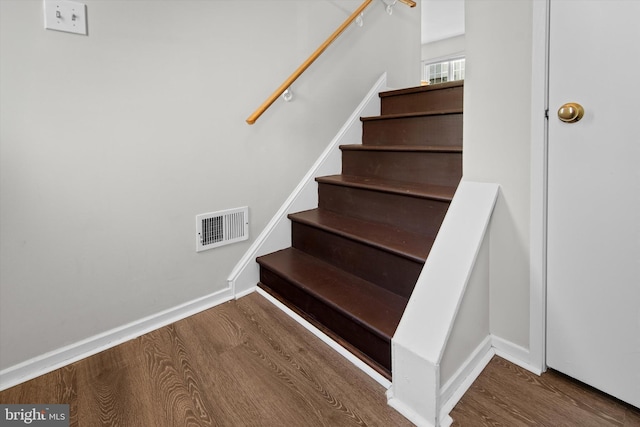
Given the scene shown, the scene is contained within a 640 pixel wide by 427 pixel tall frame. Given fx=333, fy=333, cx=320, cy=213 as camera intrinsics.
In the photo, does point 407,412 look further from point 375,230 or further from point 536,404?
point 375,230

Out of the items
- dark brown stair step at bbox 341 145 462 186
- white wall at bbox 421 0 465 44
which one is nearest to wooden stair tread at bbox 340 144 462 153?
dark brown stair step at bbox 341 145 462 186

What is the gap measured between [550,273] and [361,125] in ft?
5.28

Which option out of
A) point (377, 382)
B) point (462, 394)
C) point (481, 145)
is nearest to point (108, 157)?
point (377, 382)

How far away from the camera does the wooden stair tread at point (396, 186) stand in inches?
59.9

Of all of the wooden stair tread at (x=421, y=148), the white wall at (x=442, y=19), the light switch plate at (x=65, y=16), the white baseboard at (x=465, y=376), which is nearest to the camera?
the white baseboard at (x=465, y=376)

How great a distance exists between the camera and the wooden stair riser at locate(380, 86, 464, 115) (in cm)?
204

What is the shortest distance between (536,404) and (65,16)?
A: 2.12m

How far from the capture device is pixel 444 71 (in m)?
6.73

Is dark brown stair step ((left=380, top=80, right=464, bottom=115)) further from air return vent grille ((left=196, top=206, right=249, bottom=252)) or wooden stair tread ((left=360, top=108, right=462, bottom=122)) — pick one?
air return vent grille ((left=196, top=206, right=249, bottom=252))

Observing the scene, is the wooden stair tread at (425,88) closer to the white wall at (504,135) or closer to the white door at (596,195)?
the white wall at (504,135)

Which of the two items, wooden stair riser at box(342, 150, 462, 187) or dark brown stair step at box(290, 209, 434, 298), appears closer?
dark brown stair step at box(290, 209, 434, 298)

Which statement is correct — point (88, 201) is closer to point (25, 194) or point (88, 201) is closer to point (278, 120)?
point (25, 194)

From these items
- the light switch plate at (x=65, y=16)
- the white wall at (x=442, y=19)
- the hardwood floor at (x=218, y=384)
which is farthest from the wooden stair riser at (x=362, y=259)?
the white wall at (x=442, y=19)

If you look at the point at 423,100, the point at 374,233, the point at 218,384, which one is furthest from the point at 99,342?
the point at 423,100
